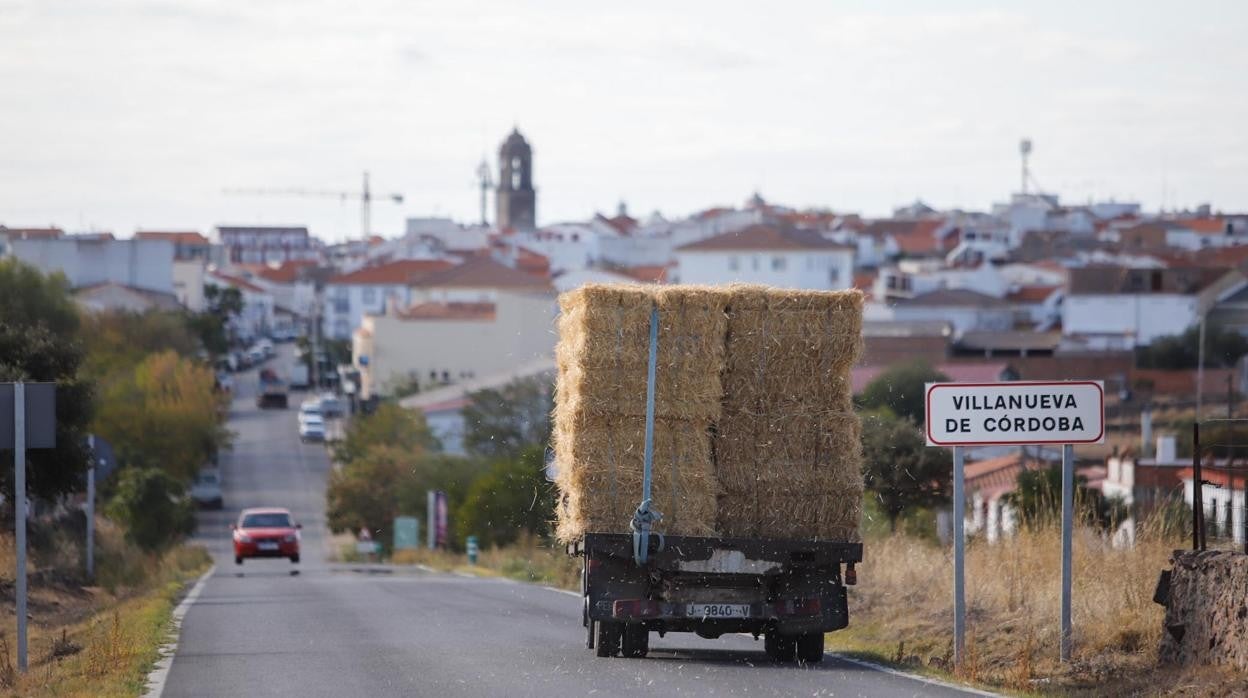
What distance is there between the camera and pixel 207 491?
2904 inches

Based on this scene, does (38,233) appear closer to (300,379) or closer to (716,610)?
(300,379)

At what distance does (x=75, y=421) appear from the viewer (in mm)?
30188

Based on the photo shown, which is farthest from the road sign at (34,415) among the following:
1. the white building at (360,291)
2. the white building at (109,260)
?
the white building at (360,291)

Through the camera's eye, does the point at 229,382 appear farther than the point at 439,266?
No

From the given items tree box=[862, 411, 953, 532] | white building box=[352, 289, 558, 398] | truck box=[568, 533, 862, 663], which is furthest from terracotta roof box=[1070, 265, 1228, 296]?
truck box=[568, 533, 862, 663]

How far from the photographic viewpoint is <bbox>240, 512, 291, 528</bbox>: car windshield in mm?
42562

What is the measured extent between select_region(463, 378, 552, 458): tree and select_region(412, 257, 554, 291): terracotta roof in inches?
A: 2781

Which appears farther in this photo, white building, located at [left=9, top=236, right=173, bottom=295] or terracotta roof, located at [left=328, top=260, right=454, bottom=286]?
terracotta roof, located at [left=328, top=260, right=454, bottom=286]

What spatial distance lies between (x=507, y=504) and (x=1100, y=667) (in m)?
28.4

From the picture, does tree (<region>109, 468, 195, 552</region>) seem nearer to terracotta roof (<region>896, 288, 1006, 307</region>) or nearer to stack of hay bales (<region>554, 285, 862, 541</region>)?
stack of hay bales (<region>554, 285, 862, 541</region>)

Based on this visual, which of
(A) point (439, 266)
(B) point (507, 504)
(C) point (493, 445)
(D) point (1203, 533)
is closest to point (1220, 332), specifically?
(C) point (493, 445)

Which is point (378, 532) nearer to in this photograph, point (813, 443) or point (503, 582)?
point (503, 582)

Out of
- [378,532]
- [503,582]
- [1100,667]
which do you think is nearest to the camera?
[1100,667]

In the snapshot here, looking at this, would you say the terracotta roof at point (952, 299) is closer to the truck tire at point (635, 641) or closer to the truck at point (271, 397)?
the truck at point (271, 397)
